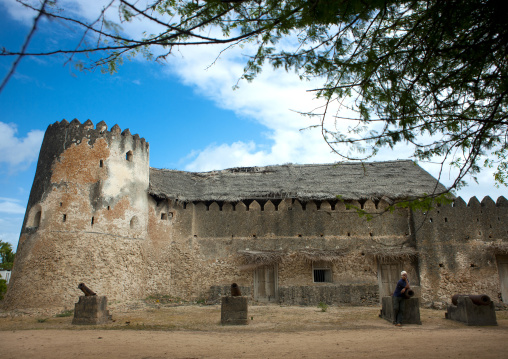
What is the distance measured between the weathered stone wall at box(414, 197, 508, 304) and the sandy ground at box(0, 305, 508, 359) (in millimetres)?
5717

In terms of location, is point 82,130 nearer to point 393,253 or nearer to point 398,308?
point 398,308

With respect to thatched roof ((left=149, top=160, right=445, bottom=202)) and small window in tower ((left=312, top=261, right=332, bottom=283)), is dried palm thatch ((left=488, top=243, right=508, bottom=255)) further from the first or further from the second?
small window in tower ((left=312, top=261, right=332, bottom=283))

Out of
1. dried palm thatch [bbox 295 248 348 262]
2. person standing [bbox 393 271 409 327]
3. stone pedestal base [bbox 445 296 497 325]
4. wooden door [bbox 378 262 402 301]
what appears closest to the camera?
stone pedestal base [bbox 445 296 497 325]

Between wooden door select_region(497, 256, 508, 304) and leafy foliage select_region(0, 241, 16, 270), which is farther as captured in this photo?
leafy foliage select_region(0, 241, 16, 270)

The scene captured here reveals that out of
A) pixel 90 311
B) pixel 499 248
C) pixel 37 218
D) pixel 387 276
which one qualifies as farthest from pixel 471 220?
pixel 37 218

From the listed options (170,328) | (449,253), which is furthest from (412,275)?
(170,328)

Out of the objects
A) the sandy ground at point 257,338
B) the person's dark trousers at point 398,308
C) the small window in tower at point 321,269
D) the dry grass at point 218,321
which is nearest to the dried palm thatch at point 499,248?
the dry grass at point 218,321

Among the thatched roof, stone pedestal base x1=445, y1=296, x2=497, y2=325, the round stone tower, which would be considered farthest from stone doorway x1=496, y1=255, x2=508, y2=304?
the round stone tower

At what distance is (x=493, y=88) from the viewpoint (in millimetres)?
5625

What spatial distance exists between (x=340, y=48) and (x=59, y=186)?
516 inches

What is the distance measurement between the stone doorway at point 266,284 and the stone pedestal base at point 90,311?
25.4 ft

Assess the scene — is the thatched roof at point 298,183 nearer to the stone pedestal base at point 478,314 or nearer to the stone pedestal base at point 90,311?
the stone pedestal base at point 90,311

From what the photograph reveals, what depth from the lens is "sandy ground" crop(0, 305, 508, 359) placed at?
20.4ft

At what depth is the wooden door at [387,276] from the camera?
1681 centimetres
